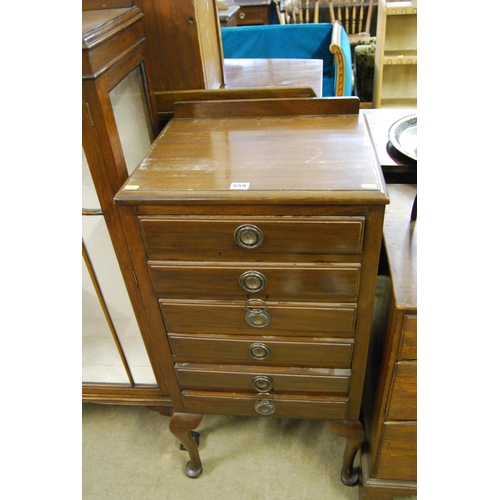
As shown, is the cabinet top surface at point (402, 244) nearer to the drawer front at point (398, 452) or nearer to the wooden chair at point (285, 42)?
the drawer front at point (398, 452)

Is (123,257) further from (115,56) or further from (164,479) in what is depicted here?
(164,479)

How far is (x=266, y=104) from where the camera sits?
916 millimetres

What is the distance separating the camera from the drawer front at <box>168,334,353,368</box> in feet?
2.81

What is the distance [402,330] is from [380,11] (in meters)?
2.15

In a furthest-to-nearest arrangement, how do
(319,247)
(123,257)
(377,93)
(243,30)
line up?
(377,93) → (243,30) → (123,257) → (319,247)

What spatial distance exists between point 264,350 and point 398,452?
375 millimetres

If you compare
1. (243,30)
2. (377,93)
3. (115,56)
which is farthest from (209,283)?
(377,93)

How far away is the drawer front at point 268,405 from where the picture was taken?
0.94 m

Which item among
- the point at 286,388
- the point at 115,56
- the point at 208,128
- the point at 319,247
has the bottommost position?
the point at 286,388

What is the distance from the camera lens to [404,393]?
0.84 meters

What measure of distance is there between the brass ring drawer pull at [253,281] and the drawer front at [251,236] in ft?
0.11

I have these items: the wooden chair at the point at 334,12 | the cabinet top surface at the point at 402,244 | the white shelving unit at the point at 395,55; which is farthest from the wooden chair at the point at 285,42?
the cabinet top surface at the point at 402,244

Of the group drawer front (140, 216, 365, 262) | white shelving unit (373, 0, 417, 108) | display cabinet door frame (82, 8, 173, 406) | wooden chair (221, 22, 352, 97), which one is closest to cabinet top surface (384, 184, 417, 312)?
drawer front (140, 216, 365, 262)

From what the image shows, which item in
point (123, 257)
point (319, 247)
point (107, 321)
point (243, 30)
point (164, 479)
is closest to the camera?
point (319, 247)
